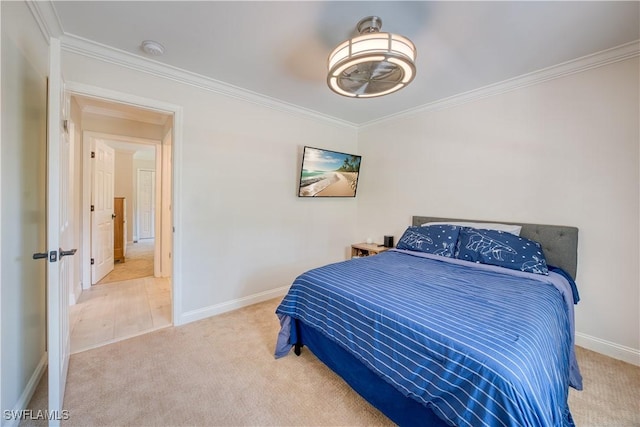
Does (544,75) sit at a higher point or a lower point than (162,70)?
higher

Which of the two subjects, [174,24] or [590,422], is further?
[174,24]

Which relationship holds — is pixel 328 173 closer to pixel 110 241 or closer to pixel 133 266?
pixel 110 241

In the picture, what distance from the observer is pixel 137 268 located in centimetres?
459

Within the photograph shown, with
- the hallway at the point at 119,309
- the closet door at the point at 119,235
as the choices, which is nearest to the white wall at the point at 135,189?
the closet door at the point at 119,235

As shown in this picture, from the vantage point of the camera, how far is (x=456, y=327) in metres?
1.27

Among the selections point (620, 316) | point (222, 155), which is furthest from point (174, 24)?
point (620, 316)

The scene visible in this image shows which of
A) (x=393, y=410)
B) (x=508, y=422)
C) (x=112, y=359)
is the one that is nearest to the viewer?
(x=508, y=422)

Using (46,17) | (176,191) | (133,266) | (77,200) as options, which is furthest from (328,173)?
(133,266)

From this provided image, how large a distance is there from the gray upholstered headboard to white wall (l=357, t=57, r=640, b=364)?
8 cm

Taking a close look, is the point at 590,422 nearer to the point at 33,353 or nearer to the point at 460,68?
the point at 460,68

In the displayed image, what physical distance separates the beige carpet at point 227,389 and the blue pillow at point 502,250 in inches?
33.5

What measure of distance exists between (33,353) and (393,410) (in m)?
2.30

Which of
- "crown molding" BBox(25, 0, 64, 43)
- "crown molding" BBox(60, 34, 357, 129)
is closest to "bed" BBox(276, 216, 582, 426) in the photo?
"crown molding" BBox(60, 34, 357, 129)

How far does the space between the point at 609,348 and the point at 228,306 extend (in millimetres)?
3543
